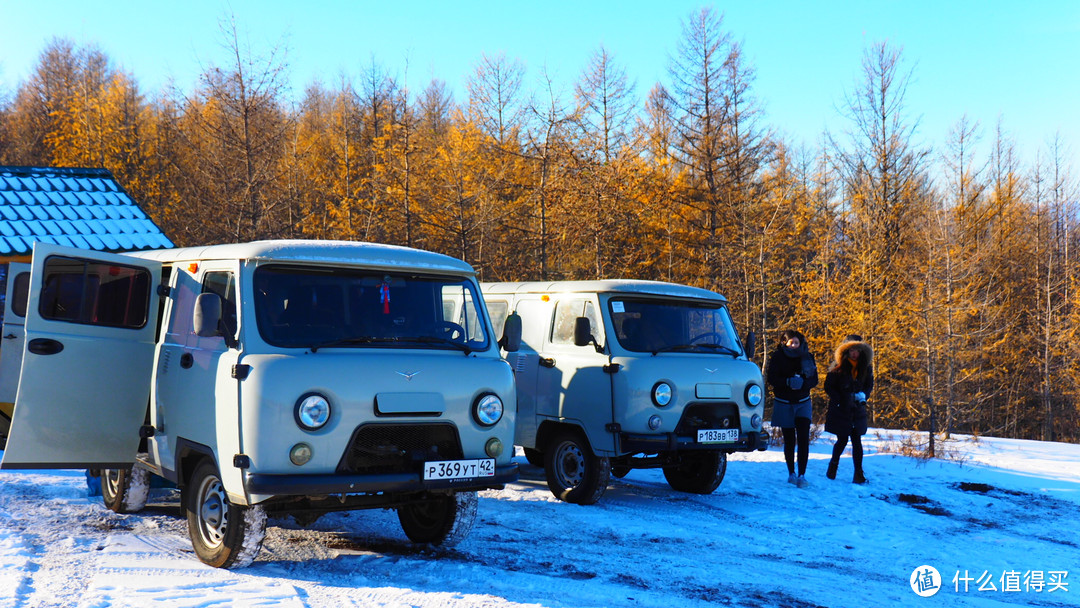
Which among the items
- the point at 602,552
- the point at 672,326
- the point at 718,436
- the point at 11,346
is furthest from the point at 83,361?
the point at 718,436

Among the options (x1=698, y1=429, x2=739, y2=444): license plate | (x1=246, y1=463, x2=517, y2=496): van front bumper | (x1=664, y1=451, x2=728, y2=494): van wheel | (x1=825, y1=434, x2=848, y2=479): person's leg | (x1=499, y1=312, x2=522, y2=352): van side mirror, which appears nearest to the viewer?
(x1=246, y1=463, x2=517, y2=496): van front bumper

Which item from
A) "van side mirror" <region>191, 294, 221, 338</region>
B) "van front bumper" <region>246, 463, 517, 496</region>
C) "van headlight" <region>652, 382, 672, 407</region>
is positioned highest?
"van side mirror" <region>191, 294, 221, 338</region>

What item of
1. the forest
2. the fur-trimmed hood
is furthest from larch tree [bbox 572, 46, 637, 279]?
the fur-trimmed hood

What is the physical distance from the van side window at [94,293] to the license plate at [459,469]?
282 centimetres

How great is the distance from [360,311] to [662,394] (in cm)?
373

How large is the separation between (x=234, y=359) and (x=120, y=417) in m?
1.84

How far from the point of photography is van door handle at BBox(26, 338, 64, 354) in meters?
6.35

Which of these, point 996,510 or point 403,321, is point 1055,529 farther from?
point 403,321

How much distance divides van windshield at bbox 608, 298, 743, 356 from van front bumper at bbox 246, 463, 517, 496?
3.41 meters

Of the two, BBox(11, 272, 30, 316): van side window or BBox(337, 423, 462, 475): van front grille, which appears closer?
BBox(337, 423, 462, 475): van front grille

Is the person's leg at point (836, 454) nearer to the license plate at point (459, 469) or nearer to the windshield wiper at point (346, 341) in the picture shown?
the license plate at point (459, 469)

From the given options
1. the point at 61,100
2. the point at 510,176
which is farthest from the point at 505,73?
the point at 61,100

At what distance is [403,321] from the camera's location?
6.22 metres

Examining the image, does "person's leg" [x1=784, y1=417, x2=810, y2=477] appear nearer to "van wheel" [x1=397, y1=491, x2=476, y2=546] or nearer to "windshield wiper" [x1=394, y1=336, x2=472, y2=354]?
"van wheel" [x1=397, y1=491, x2=476, y2=546]
